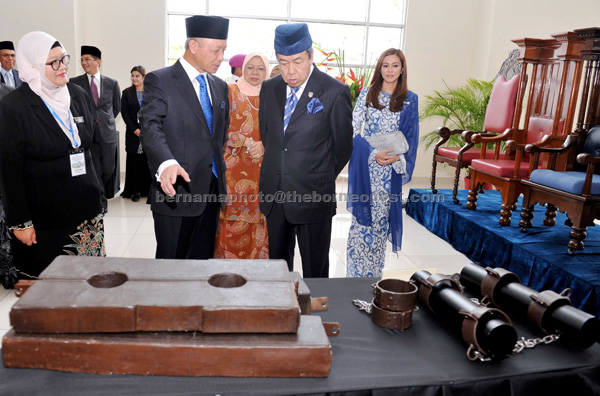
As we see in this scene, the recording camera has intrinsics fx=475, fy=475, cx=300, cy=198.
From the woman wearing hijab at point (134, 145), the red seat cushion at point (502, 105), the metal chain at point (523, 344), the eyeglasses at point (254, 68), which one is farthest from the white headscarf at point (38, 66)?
the red seat cushion at point (502, 105)

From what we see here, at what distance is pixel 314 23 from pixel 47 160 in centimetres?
593

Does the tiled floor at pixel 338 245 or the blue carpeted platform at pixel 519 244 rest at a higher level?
the blue carpeted platform at pixel 519 244

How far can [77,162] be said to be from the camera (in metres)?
2.09

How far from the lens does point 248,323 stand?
893 mm

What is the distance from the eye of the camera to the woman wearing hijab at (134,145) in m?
5.52

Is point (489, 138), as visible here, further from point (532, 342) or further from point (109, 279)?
point (109, 279)

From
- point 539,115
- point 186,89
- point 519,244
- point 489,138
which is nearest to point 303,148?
point 186,89

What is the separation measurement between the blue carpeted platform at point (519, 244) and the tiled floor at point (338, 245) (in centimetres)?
17

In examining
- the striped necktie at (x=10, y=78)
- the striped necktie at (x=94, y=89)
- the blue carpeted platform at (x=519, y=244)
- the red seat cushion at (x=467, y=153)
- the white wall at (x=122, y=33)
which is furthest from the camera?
the white wall at (x=122, y=33)

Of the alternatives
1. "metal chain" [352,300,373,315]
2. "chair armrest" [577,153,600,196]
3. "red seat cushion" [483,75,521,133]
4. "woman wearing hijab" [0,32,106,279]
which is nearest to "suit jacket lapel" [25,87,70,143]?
"woman wearing hijab" [0,32,106,279]

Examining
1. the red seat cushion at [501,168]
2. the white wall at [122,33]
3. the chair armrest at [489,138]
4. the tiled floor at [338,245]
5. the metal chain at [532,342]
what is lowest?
the tiled floor at [338,245]

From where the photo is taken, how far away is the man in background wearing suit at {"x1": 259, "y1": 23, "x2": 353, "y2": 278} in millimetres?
2064

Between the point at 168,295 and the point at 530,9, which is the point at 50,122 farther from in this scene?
the point at 530,9

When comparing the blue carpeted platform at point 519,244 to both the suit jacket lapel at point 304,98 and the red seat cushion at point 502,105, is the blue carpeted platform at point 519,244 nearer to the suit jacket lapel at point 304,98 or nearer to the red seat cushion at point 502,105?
the red seat cushion at point 502,105
